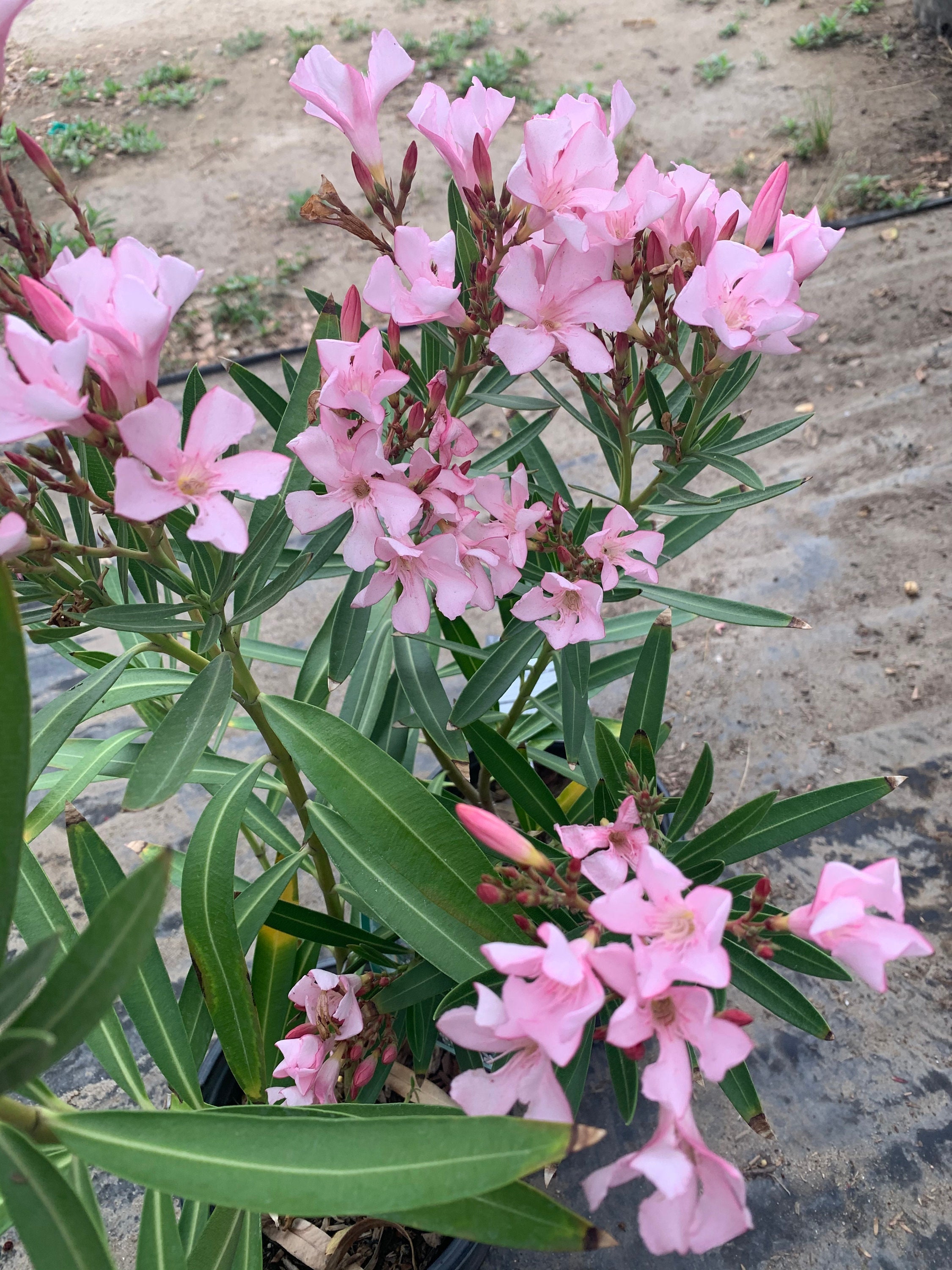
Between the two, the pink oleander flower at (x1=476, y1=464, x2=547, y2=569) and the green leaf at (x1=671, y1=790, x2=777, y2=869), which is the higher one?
the pink oleander flower at (x1=476, y1=464, x2=547, y2=569)

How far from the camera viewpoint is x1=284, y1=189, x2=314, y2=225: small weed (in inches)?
142

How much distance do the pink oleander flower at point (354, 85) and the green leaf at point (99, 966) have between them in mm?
646

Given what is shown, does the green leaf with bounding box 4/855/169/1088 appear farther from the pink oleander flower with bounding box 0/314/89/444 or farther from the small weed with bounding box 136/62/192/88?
the small weed with bounding box 136/62/192/88

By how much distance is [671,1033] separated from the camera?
53 cm

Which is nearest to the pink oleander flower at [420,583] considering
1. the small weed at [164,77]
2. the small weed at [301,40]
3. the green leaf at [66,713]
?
the green leaf at [66,713]

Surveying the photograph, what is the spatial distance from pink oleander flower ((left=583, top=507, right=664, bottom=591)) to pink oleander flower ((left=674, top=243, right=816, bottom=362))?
0.57ft

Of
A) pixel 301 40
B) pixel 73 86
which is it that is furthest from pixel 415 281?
pixel 73 86

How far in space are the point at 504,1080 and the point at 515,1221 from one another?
87 mm

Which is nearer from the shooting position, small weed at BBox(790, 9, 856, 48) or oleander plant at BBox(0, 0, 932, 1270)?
oleander plant at BBox(0, 0, 932, 1270)

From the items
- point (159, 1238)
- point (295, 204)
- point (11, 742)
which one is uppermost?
point (11, 742)

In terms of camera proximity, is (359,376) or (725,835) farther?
(725,835)

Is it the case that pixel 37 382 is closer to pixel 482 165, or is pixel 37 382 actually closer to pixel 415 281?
pixel 415 281

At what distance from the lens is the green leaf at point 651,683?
2.92ft

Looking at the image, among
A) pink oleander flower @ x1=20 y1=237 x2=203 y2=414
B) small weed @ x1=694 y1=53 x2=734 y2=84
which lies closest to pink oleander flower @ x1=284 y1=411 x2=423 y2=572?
pink oleander flower @ x1=20 y1=237 x2=203 y2=414
